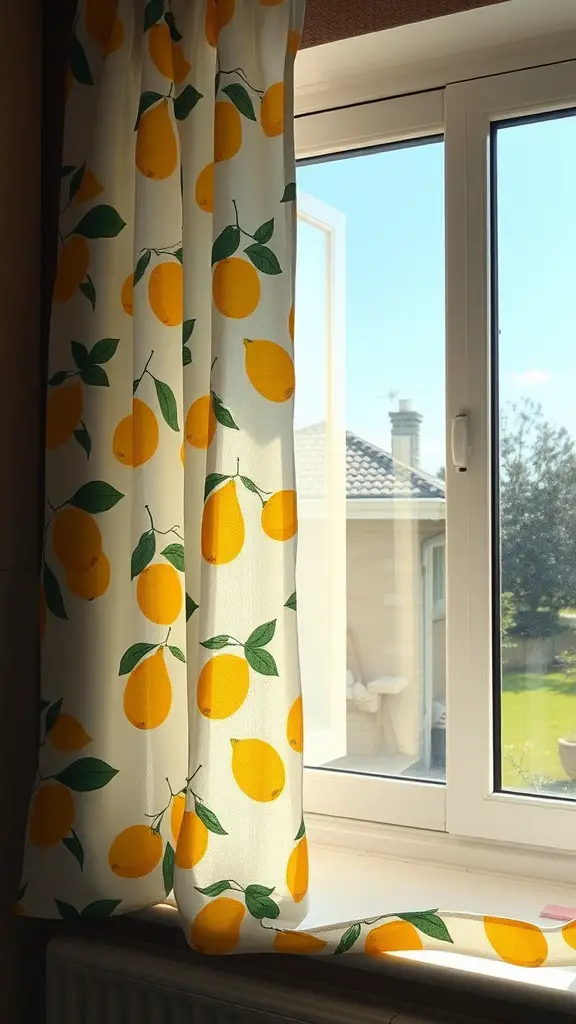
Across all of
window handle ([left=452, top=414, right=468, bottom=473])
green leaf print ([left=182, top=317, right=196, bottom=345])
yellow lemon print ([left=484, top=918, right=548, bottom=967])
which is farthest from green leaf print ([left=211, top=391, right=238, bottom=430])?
yellow lemon print ([left=484, top=918, right=548, bottom=967])

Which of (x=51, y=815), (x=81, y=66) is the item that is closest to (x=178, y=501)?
(x=51, y=815)

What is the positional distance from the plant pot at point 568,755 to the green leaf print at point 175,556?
0.66 meters

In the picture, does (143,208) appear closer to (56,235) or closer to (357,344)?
(56,235)

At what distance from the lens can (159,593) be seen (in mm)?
1442

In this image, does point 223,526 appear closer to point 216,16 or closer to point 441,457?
point 441,457

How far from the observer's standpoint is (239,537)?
53.4 inches

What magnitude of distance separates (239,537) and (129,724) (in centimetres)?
34

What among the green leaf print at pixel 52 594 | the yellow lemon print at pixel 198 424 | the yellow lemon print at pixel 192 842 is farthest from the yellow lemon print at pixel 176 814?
the yellow lemon print at pixel 198 424

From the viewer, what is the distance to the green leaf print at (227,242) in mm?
1366

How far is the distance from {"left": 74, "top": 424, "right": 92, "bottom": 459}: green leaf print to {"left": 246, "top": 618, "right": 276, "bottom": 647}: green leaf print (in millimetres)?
384

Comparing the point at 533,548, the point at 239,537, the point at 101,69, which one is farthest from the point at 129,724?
the point at 101,69

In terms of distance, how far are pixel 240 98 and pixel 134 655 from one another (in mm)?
819

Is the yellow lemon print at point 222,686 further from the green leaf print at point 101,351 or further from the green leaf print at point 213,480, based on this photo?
the green leaf print at point 101,351

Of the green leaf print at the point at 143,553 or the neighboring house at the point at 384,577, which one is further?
the neighboring house at the point at 384,577
